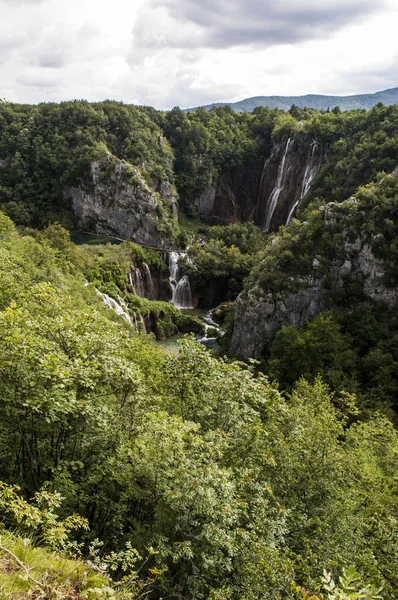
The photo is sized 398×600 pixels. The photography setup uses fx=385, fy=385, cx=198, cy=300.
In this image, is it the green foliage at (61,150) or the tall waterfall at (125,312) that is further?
the green foliage at (61,150)

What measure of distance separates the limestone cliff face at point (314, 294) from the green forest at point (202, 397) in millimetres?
138

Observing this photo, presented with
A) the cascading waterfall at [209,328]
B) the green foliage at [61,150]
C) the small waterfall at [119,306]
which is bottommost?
the cascading waterfall at [209,328]

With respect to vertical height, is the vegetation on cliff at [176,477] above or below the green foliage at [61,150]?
below

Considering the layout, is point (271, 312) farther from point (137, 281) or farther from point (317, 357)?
point (137, 281)

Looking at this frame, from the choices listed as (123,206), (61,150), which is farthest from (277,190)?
(61,150)

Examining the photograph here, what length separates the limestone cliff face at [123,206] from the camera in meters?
67.8

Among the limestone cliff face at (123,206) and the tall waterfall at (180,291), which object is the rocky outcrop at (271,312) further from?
the limestone cliff face at (123,206)

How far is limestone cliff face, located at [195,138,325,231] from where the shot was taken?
69562 millimetres

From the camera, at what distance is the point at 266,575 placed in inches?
245

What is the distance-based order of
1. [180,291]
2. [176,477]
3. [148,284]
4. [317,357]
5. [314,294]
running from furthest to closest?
[180,291], [148,284], [314,294], [317,357], [176,477]

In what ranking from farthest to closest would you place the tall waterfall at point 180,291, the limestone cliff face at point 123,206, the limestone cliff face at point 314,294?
the limestone cliff face at point 123,206
the tall waterfall at point 180,291
the limestone cliff face at point 314,294

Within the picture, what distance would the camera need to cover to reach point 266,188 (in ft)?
263

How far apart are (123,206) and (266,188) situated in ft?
99.7

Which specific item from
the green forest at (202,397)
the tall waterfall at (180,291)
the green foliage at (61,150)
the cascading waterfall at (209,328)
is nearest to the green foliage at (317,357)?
the green forest at (202,397)
